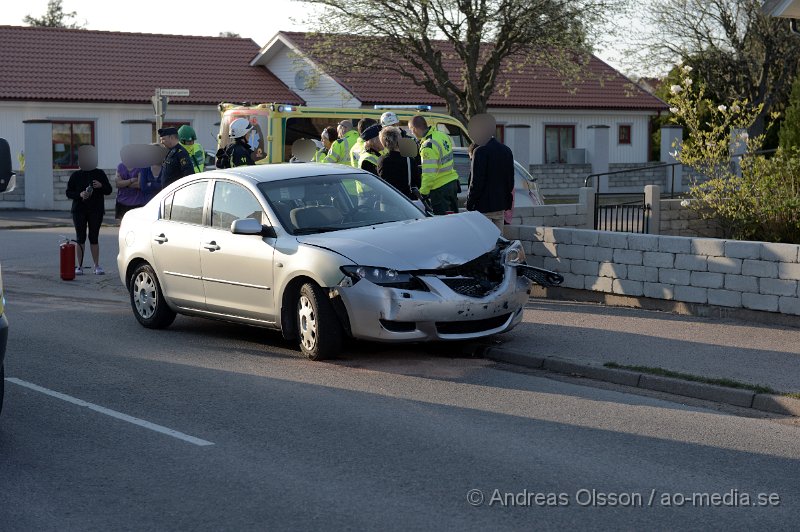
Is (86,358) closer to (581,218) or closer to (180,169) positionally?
(180,169)

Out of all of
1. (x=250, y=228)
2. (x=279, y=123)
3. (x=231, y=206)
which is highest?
(x=279, y=123)

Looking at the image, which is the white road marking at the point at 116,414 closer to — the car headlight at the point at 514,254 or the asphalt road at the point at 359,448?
the asphalt road at the point at 359,448

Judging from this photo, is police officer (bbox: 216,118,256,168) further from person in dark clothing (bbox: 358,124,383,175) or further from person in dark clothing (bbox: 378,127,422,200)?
person in dark clothing (bbox: 378,127,422,200)

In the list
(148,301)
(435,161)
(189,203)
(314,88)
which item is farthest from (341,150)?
(314,88)

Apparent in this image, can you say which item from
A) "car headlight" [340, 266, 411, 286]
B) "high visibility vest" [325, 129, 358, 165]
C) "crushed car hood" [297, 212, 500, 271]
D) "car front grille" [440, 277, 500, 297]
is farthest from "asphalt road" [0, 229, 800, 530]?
"high visibility vest" [325, 129, 358, 165]

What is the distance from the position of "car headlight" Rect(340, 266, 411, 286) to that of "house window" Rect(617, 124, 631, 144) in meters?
40.5

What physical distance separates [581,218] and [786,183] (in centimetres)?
300

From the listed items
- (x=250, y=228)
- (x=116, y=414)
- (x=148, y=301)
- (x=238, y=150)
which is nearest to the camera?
(x=116, y=414)

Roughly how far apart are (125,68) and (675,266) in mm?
33207

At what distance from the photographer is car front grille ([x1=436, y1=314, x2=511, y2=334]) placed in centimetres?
982

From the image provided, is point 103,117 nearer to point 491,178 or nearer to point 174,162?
point 174,162

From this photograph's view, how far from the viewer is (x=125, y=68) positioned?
4222 cm

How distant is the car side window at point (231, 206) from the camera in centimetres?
1076

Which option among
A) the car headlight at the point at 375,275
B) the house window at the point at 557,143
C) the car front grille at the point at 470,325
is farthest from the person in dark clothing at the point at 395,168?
the house window at the point at 557,143
